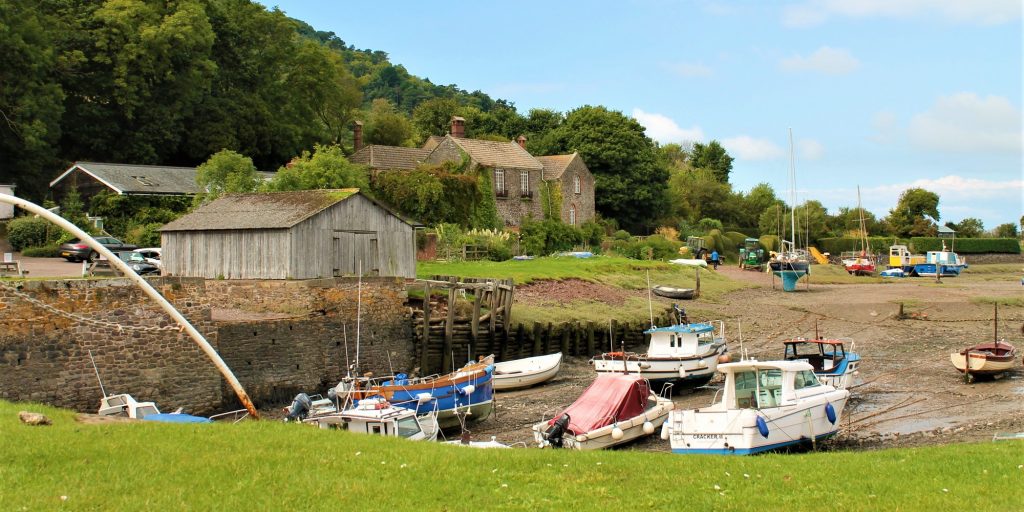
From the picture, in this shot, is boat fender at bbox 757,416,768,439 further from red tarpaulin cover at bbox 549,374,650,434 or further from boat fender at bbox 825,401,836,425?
red tarpaulin cover at bbox 549,374,650,434

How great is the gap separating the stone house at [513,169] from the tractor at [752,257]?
485 inches

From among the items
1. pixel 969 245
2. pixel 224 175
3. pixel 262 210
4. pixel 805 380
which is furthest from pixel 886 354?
pixel 969 245

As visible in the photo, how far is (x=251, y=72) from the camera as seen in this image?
7738 cm

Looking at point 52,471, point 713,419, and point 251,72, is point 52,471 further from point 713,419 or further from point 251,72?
point 251,72

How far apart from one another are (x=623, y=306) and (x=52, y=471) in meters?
34.7

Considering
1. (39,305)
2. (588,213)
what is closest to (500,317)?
(39,305)

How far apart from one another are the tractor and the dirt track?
6279 millimetres

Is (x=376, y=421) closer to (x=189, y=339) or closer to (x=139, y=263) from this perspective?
(x=189, y=339)

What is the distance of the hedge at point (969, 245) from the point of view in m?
92.0

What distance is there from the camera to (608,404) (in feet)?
79.0

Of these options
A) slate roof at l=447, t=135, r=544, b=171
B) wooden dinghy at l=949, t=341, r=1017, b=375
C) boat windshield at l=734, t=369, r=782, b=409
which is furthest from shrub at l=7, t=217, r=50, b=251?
wooden dinghy at l=949, t=341, r=1017, b=375

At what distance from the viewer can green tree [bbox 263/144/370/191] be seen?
49219mm

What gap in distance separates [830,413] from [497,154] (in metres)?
51.8

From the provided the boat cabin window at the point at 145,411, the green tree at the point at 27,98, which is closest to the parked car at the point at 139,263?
the green tree at the point at 27,98
